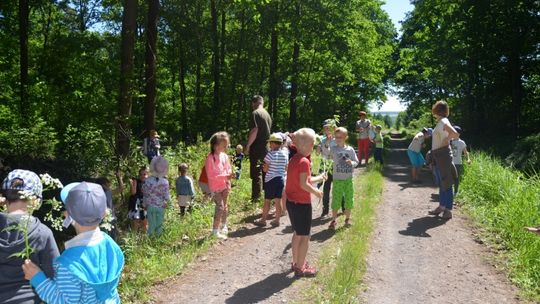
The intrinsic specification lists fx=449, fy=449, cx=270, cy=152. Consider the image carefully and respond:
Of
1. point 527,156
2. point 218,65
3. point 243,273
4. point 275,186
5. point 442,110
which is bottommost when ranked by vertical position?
point 243,273

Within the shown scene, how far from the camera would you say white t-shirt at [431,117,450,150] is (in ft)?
25.2

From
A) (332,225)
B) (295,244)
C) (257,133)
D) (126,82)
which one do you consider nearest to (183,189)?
(257,133)

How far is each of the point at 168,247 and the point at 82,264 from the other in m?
3.90

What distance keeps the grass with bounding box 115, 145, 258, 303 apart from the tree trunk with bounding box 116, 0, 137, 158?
2.58 m

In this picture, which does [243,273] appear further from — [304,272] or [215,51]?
[215,51]

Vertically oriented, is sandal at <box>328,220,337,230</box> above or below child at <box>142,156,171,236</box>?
below

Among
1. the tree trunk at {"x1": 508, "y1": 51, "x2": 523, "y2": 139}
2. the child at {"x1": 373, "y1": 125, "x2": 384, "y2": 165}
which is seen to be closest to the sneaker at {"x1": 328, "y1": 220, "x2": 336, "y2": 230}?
the child at {"x1": 373, "y1": 125, "x2": 384, "y2": 165}

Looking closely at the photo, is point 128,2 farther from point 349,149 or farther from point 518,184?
point 518,184

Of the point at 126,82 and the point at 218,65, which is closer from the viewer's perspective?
the point at 126,82

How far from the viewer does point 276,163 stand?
23.9ft

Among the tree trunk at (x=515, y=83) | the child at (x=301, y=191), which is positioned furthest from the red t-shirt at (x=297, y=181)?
the tree trunk at (x=515, y=83)

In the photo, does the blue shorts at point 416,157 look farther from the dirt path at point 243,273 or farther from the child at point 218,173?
the child at point 218,173

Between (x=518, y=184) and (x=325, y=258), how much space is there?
517cm

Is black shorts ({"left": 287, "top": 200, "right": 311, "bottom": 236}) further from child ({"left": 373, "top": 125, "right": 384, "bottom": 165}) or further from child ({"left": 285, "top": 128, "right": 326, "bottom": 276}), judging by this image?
child ({"left": 373, "top": 125, "right": 384, "bottom": 165})
